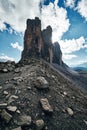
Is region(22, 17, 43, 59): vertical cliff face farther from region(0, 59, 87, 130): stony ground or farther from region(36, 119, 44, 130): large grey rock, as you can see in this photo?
region(36, 119, 44, 130): large grey rock

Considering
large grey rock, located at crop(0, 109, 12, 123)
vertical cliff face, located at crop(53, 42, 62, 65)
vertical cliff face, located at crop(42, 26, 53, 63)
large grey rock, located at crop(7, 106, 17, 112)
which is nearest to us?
large grey rock, located at crop(0, 109, 12, 123)

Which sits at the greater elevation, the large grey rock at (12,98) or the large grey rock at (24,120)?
the large grey rock at (12,98)

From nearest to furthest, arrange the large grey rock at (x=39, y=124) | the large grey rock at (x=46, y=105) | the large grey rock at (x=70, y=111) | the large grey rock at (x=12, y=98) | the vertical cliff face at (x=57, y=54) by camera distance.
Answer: the large grey rock at (x=39, y=124)
the large grey rock at (x=46, y=105)
the large grey rock at (x=12, y=98)
the large grey rock at (x=70, y=111)
the vertical cliff face at (x=57, y=54)

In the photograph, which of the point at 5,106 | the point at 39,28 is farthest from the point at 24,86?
the point at 39,28

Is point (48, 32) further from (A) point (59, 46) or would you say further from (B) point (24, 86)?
(B) point (24, 86)

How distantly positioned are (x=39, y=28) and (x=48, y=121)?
4852 inches

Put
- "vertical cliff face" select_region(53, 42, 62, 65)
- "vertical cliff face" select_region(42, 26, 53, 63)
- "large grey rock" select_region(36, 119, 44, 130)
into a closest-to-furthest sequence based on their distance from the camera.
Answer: "large grey rock" select_region(36, 119, 44, 130) < "vertical cliff face" select_region(42, 26, 53, 63) < "vertical cliff face" select_region(53, 42, 62, 65)

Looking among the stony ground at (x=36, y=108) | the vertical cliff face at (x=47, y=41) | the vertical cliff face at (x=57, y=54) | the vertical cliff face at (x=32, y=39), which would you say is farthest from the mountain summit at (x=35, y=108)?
the vertical cliff face at (x=57, y=54)

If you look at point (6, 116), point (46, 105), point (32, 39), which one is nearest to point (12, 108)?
point (6, 116)

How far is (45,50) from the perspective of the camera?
13888cm

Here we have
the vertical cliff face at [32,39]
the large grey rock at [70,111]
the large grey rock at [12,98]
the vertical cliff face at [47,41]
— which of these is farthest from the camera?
the vertical cliff face at [47,41]

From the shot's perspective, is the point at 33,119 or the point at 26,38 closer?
the point at 33,119

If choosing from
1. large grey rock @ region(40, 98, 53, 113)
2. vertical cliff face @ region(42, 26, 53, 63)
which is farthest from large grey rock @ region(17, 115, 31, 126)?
vertical cliff face @ region(42, 26, 53, 63)

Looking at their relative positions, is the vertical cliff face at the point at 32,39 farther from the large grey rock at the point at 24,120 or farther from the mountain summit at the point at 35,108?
the large grey rock at the point at 24,120
